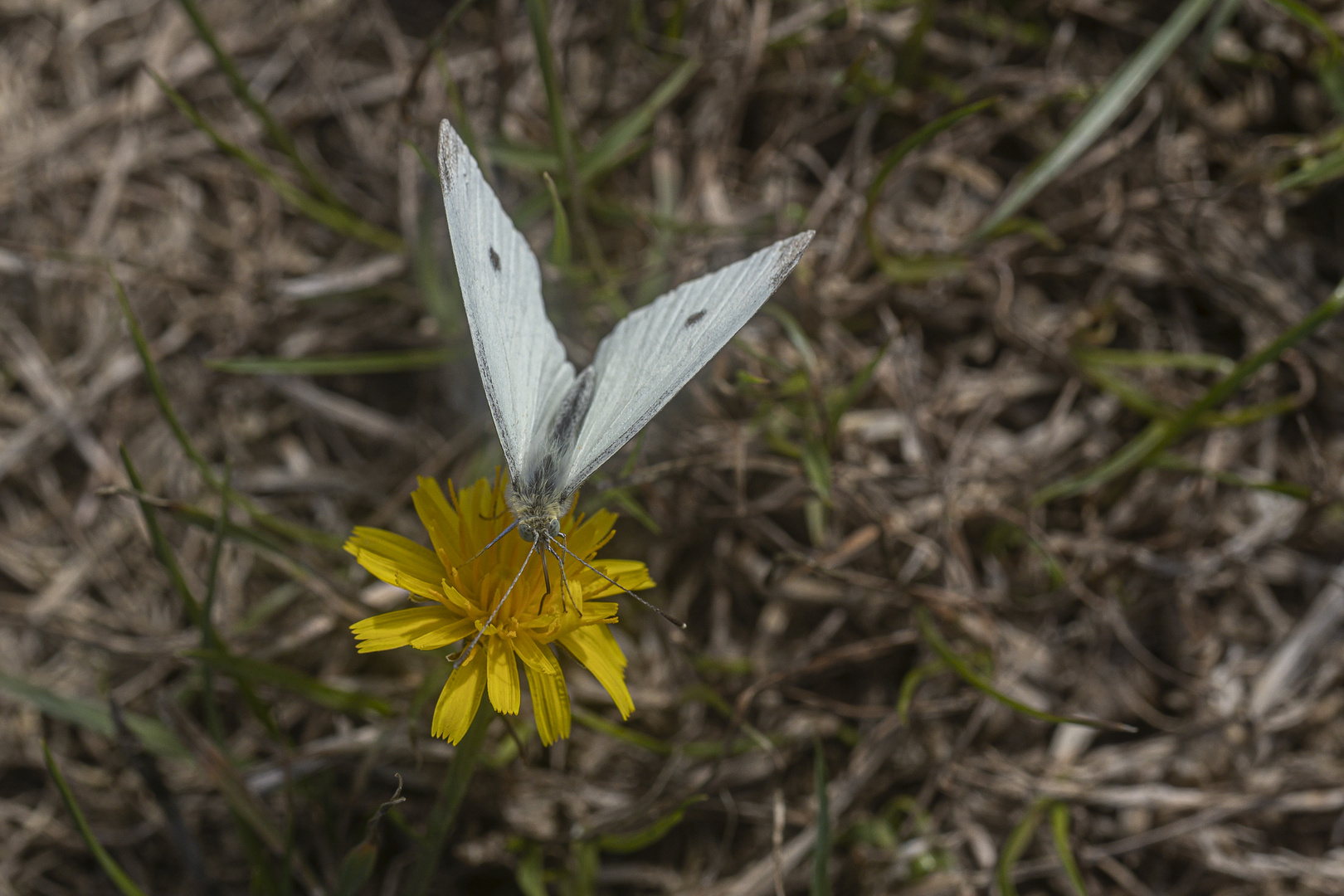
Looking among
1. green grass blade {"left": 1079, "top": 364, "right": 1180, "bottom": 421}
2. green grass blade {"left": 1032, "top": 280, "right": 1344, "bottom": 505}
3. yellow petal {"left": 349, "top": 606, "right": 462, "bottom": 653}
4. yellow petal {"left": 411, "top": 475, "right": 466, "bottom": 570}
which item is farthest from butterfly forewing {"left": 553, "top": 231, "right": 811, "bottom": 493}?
green grass blade {"left": 1079, "top": 364, "right": 1180, "bottom": 421}

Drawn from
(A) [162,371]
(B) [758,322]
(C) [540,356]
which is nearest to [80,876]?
(A) [162,371]

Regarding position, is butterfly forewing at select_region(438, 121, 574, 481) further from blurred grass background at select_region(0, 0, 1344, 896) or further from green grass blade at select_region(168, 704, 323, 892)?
green grass blade at select_region(168, 704, 323, 892)

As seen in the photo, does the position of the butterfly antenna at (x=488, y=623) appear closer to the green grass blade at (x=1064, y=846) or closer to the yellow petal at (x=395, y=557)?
the yellow petal at (x=395, y=557)

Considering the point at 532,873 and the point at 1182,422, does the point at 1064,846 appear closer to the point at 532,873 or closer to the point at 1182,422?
the point at 1182,422

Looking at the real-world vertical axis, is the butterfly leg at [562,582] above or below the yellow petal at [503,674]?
above

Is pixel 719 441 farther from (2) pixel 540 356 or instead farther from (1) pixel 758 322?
(2) pixel 540 356

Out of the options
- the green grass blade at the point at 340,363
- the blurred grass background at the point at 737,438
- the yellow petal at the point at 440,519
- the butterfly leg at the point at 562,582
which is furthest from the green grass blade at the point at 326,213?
the butterfly leg at the point at 562,582
